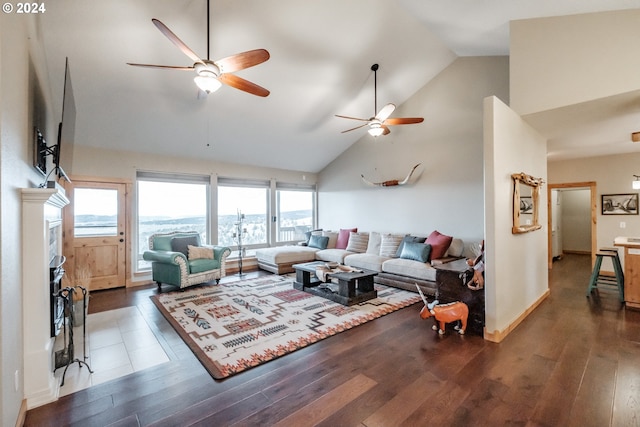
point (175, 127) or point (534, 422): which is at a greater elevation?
point (175, 127)

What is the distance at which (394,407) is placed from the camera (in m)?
1.92

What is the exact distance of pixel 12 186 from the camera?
1.73 metres

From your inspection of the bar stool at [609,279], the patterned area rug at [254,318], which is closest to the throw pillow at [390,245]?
the patterned area rug at [254,318]

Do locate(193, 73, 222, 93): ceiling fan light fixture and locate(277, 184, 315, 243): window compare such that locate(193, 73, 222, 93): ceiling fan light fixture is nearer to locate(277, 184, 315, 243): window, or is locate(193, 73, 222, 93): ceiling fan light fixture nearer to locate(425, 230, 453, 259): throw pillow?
locate(425, 230, 453, 259): throw pillow

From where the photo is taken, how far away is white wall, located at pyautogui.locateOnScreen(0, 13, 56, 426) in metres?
1.50

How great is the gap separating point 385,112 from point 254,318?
11.2 ft

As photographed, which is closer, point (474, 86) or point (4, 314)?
point (4, 314)

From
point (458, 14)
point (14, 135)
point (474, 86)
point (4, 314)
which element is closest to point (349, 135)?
point (474, 86)

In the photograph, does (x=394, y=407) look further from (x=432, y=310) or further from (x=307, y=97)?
(x=307, y=97)

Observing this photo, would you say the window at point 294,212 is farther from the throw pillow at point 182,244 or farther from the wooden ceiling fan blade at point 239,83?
the wooden ceiling fan blade at point 239,83

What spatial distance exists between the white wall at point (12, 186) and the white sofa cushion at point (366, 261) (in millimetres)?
4439

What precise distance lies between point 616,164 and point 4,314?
8.58 metres

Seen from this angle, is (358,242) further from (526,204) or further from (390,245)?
(526,204)

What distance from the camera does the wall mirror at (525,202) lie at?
3270 mm
